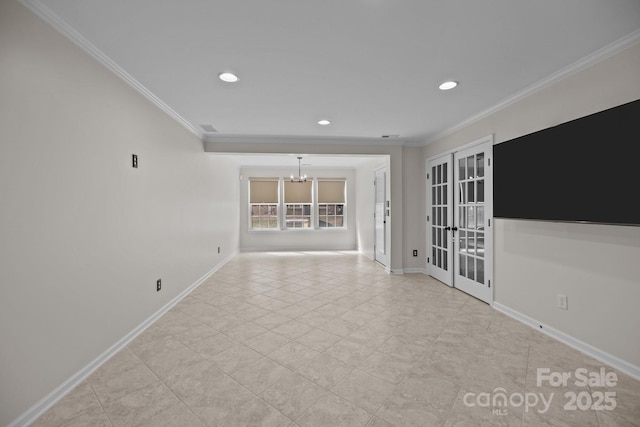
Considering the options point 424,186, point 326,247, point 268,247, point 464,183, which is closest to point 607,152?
point 464,183

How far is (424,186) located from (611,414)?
13.0 feet

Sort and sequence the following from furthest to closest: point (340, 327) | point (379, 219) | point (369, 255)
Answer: point (369, 255)
point (379, 219)
point (340, 327)

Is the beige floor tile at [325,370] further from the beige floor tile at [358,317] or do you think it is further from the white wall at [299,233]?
the white wall at [299,233]

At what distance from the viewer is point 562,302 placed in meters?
2.61

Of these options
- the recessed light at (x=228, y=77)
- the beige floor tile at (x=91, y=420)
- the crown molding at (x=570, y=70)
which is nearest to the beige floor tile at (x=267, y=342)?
the beige floor tile at (x=91, y=420)

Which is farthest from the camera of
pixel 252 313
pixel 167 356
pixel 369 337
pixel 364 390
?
pixel 252 313

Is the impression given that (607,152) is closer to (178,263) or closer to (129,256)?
(129,256)

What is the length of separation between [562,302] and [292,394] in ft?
8.74

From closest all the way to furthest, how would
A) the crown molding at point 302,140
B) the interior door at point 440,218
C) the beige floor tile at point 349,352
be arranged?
the beige floor tile at point 349,352, the interior door at point 440,218, the crown molding at point 302,140

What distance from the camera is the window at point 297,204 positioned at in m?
8.36

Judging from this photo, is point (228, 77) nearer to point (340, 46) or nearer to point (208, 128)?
point (340, 46)

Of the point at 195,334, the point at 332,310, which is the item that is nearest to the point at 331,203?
the point at 332,310

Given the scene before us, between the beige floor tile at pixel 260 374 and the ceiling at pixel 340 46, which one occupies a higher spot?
the ceiling at pixel 340 46

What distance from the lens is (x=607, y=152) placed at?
2039 mm
